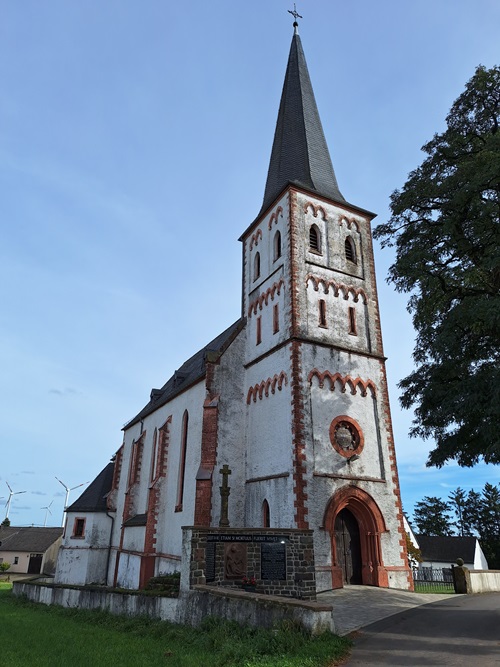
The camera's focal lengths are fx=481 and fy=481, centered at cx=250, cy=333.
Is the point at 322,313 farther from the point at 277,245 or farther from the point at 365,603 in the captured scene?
the point at 365,603

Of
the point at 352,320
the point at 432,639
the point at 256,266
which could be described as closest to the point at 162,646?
the point at 432,639

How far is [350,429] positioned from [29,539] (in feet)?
194

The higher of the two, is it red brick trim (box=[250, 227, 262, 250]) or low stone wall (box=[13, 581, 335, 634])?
red brick trim (box=[250, 227, 262, 250])

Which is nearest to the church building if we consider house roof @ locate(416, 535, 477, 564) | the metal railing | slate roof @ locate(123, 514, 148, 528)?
slate roof @ locate(123, 514, 148, 528)

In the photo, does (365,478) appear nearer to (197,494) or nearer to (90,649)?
(197,494)

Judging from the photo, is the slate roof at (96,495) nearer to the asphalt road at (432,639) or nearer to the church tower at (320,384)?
the church tower at (320,384)

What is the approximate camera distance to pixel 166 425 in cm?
2628

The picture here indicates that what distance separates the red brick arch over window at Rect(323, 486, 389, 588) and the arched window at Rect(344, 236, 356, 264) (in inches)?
442

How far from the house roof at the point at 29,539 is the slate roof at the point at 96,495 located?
32222 mm

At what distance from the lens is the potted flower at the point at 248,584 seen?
12.8 m

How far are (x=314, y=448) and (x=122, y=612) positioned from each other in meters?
8.43

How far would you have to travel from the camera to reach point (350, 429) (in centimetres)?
1975

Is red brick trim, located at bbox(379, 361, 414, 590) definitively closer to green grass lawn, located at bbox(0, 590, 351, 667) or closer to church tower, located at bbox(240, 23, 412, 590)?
church tower, located at bbox(240, 23, 412, 590)

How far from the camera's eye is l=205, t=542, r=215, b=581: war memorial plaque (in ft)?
41.6
